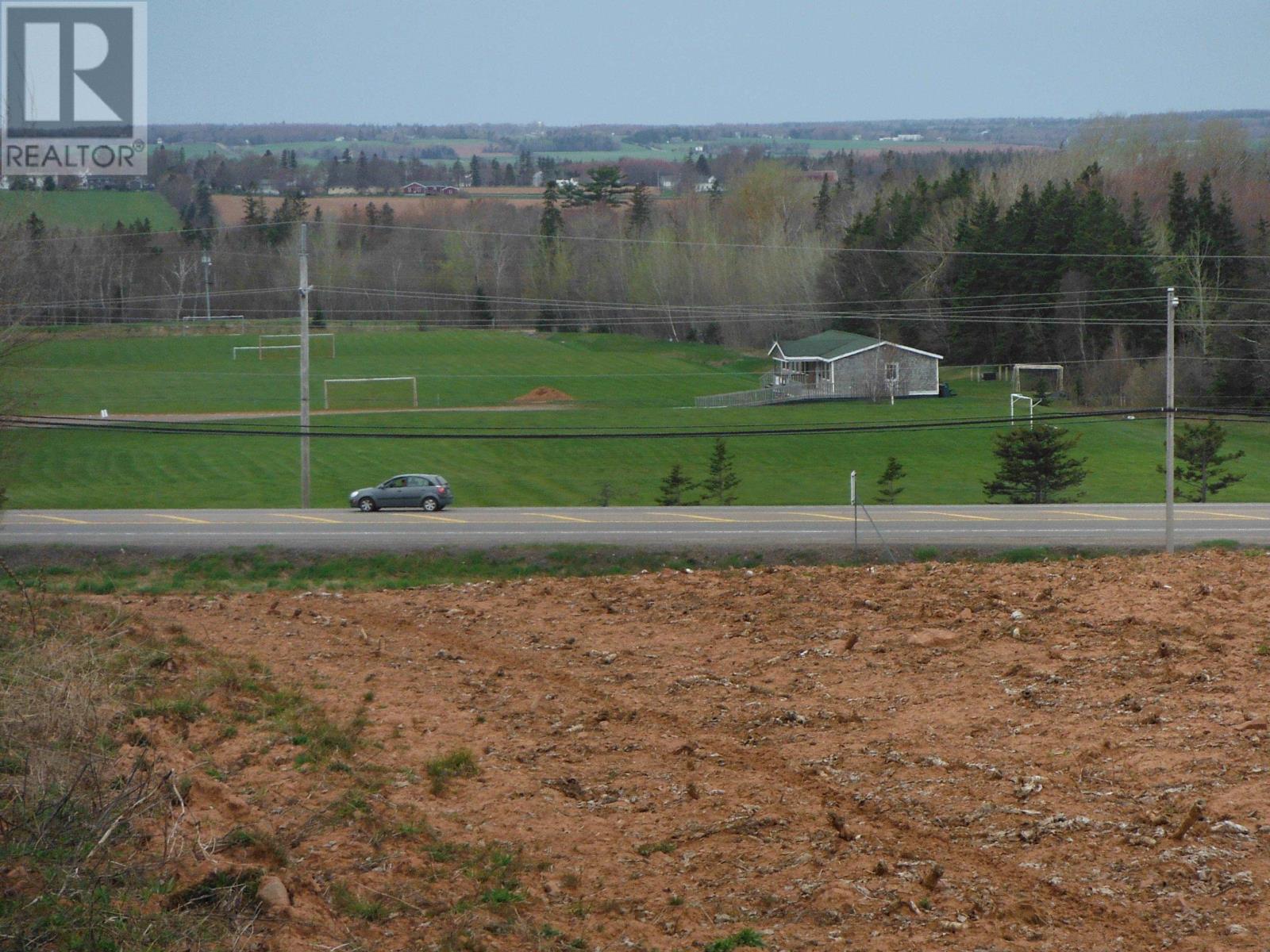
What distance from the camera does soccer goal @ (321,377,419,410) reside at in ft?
214

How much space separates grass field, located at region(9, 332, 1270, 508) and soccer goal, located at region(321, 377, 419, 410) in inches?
44.2

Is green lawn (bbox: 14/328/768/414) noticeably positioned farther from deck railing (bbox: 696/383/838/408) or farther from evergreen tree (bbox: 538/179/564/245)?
evergreen tree (bbox: 538/179/564/245)

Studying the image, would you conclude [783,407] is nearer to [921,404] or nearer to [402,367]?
[921,404]

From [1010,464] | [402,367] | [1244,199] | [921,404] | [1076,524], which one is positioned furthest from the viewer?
[1244,199]

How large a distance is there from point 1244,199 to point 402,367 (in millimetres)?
58041

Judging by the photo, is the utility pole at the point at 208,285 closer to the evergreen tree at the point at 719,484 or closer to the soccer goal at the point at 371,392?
the soccer goal at the point at 371,392

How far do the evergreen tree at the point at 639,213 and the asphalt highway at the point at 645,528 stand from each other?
79.9 metres

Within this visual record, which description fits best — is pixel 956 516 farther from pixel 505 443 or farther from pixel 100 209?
pixel 100 209

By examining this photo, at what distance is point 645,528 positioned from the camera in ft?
101

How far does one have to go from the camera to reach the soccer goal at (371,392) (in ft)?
214

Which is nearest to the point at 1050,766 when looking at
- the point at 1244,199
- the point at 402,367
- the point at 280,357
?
the point at 402,367

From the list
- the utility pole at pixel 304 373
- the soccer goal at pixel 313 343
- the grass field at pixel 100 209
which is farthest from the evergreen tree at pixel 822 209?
the utility pole at pixel 304 373

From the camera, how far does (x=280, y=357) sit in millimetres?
81438

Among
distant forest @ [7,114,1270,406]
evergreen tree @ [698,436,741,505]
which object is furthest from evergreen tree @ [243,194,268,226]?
evergreen tree @ [698,436,741,505]
